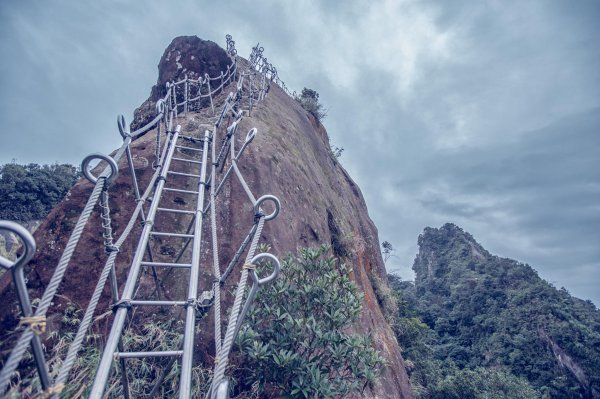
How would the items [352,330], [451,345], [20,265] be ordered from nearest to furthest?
[20,265] < [352,330] < [451,345]

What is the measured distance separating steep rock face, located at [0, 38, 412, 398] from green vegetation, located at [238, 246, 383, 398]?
1.63ft

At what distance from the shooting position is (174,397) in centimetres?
228

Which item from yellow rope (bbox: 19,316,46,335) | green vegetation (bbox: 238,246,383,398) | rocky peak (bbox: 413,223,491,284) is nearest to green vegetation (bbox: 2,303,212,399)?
green vegetation (bbox: 238,246,383,398)

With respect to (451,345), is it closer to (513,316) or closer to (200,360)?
(513,316)

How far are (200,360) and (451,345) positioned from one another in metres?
25.9

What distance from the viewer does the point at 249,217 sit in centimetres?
402

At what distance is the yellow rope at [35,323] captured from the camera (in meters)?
1.04

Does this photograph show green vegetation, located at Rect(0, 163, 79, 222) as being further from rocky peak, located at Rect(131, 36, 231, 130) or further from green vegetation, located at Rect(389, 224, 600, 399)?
green vegetation, located at Rect(389, 224, 600, 399)

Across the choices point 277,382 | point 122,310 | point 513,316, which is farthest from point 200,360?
point 513,316

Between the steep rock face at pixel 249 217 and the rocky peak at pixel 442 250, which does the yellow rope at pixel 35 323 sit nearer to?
the steep rock face at pixel 249 217

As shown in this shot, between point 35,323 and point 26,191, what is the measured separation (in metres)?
23.3

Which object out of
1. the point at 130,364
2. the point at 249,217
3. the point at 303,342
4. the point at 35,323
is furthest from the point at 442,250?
the point at 35,323

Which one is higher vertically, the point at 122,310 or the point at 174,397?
the point at 122,310

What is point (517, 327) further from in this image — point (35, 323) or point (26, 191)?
point (26, 191)
